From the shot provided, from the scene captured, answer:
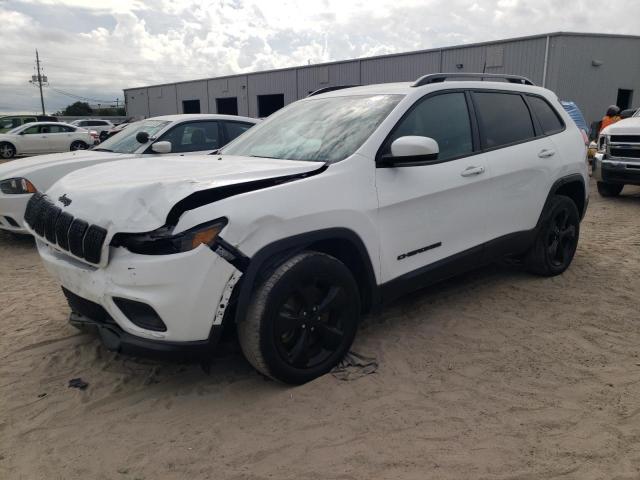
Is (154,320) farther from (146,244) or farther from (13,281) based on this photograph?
(13,281)

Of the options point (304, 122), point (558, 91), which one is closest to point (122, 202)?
Result: point (304, 122)

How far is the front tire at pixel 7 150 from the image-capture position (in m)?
19.5

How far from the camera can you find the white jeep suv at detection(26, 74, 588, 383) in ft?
8.31

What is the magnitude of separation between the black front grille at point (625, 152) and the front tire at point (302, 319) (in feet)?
26.1

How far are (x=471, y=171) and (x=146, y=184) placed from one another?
89.5 inches

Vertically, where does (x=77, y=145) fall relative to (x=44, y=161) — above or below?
below

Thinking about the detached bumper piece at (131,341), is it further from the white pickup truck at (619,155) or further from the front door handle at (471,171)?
the white pickup truck at (619,155)

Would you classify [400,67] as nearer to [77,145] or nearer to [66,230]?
[77,145]

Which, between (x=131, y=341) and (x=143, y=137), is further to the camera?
(x=143, y=137)

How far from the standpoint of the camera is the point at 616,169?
29.6ft

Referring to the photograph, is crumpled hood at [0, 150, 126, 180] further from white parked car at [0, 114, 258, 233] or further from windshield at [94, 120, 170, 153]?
windshield at [94, 120, 170, 153]

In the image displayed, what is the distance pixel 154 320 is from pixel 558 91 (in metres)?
21.6

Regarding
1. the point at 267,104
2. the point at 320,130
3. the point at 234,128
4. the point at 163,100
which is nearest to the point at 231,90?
the point at 267,104

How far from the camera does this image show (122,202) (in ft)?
8.57
